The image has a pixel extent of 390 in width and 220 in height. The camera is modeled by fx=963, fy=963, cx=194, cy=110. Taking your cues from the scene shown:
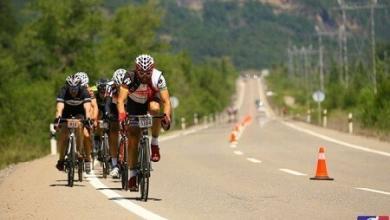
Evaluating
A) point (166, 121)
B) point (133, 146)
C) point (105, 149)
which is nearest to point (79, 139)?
point (105, 149)

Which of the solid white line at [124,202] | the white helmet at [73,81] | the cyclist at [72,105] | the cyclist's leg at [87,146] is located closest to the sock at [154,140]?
the solid white line at [124,202]

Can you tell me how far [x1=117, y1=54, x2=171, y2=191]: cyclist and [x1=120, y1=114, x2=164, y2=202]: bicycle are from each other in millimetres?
157

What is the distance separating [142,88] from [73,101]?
3.96 meters

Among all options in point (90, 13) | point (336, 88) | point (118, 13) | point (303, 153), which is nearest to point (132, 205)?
point (303, 153)

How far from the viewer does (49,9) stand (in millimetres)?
79375

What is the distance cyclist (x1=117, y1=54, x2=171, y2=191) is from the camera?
1290 centimetres

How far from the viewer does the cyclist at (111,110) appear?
16.8 meters

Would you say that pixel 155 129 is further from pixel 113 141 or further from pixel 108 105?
pixel 108 105

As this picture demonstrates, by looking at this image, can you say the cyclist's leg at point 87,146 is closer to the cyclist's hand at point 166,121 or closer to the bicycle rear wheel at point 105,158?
Result: the bicycle rear wheel at point 105,158

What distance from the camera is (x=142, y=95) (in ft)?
43.1

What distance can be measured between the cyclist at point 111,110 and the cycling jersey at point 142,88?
9.26ft

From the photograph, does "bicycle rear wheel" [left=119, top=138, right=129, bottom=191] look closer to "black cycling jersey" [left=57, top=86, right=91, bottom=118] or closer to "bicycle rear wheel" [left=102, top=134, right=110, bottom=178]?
"black cycling jersey" [left=57, top=86, right=91, bottom=118]

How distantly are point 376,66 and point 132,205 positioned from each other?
40762mm

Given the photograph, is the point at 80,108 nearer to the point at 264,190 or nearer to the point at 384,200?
the point at 264,190
